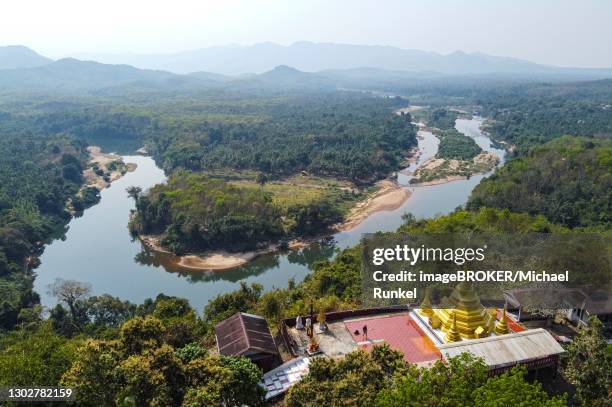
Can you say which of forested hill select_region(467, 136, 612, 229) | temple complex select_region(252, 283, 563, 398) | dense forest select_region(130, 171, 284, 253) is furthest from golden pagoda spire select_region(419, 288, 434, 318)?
forested hill select_region(467, 136, 612, 229)

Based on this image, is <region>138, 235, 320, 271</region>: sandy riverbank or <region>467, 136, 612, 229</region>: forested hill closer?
<region>138, 235, 320, 271</region>: sandy riverbank

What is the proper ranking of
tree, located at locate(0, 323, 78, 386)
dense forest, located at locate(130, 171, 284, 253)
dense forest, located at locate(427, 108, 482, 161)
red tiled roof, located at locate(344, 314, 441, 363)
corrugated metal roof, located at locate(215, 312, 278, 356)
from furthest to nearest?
1. dense forest, located at locate(427, 108, 482, 161)
2. dense forest, located at locate(130, 171, 284, 253)
3. red tiled roof, located at locate(344, 314, 441, 363)
4. corrugated metal roof, located at locate(215, 312, 278, 356)
5. tree, located at locate(0, 323, 78, 386)

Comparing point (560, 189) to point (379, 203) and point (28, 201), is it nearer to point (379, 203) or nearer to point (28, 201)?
point (379, 203)

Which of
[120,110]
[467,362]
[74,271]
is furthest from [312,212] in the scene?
[120,110]

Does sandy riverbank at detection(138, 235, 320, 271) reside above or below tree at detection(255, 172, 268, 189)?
below

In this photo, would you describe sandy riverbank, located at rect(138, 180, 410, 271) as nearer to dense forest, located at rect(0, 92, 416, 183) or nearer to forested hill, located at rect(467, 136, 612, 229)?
dense forest, located at rect(0, 92, 416, 183)

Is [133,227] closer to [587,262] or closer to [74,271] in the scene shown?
[74,271]

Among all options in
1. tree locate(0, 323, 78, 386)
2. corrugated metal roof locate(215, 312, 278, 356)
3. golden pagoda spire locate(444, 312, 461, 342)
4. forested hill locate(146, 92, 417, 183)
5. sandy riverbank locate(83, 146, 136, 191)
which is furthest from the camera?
sandy riverbank locate(83, 146, 136, 191)
